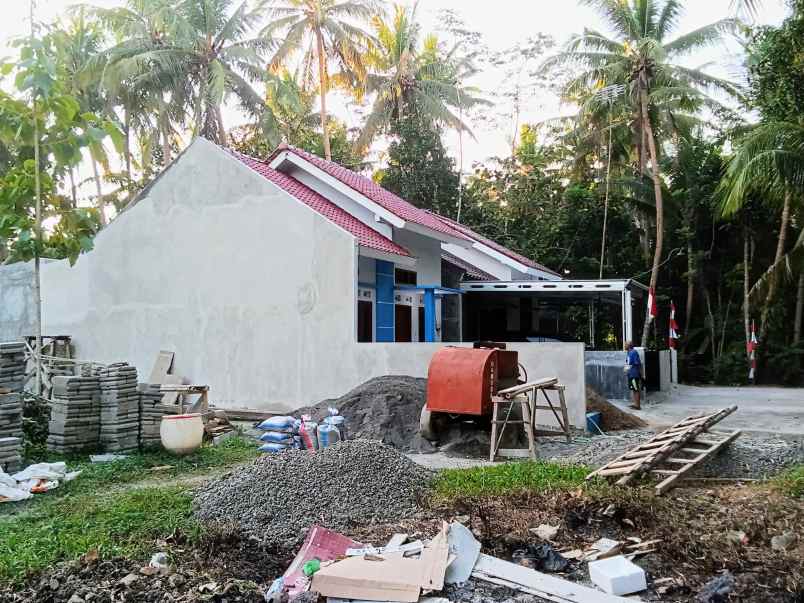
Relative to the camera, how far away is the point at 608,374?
17031mm

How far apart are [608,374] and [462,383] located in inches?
293

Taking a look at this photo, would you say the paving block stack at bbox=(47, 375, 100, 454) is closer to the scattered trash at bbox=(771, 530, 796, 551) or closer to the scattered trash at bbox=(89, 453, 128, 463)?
the scattered trash at bbox=(89, 453, 128, 463)

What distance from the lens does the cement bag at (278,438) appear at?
10602 mm

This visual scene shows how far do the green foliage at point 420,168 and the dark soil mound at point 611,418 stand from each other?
57.2 feet

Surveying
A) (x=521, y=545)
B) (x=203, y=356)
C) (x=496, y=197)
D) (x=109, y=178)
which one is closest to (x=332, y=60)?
(x=496, y=197)

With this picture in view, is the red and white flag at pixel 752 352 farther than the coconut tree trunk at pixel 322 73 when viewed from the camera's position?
No

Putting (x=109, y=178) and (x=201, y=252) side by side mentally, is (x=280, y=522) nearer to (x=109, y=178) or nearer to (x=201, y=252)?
(x=201, y=252)

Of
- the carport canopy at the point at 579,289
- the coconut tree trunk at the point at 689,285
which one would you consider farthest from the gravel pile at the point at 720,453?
the coconut tree trunk at the point at 689,285

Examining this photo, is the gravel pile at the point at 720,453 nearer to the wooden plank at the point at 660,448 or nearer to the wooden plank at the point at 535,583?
the wooden plank at the point at 660,448

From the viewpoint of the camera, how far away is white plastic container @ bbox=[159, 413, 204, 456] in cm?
1026

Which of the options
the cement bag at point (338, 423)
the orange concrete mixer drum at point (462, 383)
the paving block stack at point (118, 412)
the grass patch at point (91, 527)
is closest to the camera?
the grass patch at point (91, 527)

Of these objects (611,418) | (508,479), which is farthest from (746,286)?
(508,479)

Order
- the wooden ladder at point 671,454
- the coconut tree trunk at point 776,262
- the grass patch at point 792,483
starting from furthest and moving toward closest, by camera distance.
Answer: the coconut tree trunk at point 776,262, the wooden ladder at point 671,454, the grass patch at point 792,483

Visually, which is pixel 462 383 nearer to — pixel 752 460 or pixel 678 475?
pixel 678 475
